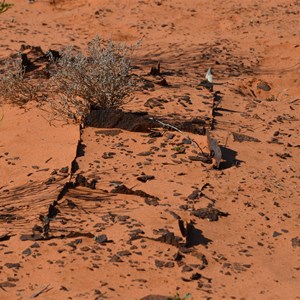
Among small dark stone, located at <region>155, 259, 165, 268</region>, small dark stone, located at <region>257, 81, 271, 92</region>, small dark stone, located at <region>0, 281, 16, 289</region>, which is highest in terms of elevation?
small dark stone, located at <region>0, 281, 16, 289</region>

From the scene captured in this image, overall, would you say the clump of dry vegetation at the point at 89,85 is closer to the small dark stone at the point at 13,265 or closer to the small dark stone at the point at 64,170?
the small dark stone at the point at 64,170

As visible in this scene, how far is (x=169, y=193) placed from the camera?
5.71 m

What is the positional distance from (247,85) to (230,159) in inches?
101

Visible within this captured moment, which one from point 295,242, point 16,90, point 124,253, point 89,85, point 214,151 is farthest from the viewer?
point 16,90

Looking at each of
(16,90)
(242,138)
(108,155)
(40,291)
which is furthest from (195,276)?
(16,90)

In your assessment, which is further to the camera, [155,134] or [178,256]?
[155,134]

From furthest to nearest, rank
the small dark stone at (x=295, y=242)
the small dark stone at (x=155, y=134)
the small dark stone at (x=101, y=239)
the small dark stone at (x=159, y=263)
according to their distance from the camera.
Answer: the small dark stone at (x=155, y=134) < the small dark stone at (x=295, y=242) < the small dark stone at (x=101, y=239) < the small dark stone at (x=159, y=263)

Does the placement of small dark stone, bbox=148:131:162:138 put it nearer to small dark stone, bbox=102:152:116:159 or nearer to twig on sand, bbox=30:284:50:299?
small dark stone, bbox=102:152:116:159

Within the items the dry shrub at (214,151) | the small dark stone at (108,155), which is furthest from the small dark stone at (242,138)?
the small dark stone at (108,155)

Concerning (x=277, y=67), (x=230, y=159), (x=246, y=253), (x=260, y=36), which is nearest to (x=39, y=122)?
(x=230, y=159)

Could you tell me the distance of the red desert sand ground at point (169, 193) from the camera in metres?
4.64

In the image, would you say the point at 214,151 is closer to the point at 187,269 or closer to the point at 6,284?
the point at 187,269

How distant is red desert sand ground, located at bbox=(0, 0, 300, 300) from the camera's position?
15.2ft

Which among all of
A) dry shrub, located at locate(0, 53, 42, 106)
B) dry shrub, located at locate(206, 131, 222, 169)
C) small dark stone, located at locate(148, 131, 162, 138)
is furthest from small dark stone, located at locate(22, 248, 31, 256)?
dry shrub, located at locate(0, 53, 42, 106)
